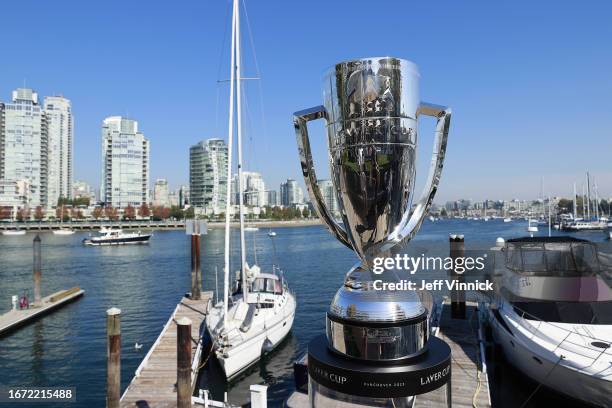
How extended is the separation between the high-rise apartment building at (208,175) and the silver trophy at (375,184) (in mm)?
159274

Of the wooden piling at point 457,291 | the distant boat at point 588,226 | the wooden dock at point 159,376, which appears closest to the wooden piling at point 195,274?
the wooden dock at point 159,376

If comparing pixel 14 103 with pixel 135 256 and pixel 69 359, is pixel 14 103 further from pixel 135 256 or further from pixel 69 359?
pixel 69 359

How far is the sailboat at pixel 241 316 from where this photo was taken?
13.6 meters

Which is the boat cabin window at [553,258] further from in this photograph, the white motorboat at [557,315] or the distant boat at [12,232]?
the distant boat at [12,232]

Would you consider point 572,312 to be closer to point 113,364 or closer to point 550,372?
point 550,372

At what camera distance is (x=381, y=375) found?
2.32 m

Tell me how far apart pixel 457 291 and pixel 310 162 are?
52.9 ft

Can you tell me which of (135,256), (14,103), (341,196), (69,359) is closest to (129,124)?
(14,103)

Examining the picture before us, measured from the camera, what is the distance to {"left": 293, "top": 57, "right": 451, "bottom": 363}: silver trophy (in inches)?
93.8

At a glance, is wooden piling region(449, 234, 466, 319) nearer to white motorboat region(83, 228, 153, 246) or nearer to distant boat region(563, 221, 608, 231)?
white motorboat region(83, 228, 153, 246)

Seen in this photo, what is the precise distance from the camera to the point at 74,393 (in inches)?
534

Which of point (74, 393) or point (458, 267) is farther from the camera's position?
point (458, 267)

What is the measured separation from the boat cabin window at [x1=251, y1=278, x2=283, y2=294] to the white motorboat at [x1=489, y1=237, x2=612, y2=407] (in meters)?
8.27

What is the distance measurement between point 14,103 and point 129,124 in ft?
120
